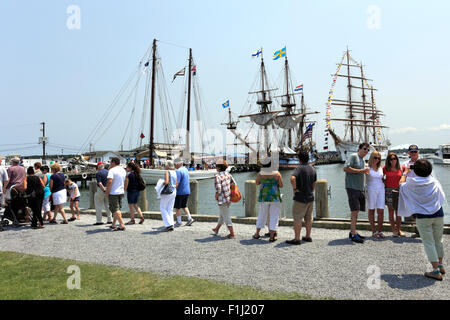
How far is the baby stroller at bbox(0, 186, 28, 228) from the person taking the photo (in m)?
10.8

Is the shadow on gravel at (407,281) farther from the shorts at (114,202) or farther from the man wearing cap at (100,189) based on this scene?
the man wearing cap at (100,189)

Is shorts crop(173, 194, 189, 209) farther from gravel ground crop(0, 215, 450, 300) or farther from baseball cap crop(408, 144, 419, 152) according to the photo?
baseball cap crop(408, 144, 419, 152)

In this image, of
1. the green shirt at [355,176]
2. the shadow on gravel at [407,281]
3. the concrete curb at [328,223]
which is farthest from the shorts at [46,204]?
the shadow on gravel at [407,281]

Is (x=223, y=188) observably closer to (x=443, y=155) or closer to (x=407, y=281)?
(x=407, y=281)

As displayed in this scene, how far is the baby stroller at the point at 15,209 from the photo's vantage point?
425 inches

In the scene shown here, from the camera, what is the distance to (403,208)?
639 centimetres

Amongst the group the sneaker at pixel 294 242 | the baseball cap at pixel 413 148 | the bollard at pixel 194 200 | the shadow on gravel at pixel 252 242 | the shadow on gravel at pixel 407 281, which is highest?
the baseball cap at pixel 413 148

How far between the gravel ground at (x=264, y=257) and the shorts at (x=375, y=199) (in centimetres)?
80

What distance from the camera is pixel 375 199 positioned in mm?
8023
